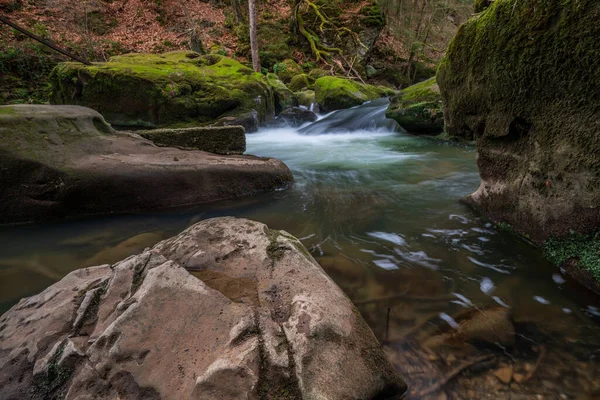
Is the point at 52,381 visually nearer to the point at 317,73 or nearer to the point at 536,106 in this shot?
the point at 536,106

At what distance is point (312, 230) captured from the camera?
3625 mm

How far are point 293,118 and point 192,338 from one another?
1133 cm

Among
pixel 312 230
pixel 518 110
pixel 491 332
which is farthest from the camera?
pixel 312 230

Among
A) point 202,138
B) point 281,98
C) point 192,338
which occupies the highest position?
point 281,98

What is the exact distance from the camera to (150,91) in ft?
27.4

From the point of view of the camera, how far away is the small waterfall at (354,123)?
11203 millimetres

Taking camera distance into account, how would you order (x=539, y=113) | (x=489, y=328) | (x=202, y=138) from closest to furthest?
1. (x=489, y=328)
2. (x=539, y=113)
3. (x=202, y=138)

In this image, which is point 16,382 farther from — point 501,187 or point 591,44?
point 501,187

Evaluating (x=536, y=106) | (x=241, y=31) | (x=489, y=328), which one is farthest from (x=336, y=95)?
(x=489, y=328)

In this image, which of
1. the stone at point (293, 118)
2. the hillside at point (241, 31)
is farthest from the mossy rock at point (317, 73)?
the stone at point (293, 118)

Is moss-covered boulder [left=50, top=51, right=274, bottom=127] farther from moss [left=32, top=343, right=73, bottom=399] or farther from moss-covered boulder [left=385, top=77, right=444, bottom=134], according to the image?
moss [left=32, top=343, right=73, bottom=399]

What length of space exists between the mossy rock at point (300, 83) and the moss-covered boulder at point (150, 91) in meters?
6.61

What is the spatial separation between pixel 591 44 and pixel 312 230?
9.34 feet

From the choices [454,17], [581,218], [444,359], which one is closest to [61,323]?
[444,359]
